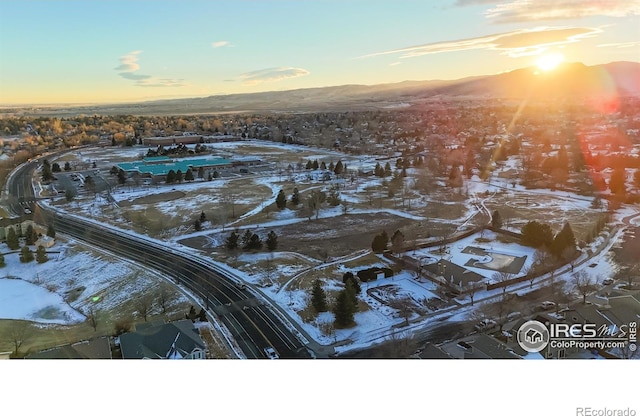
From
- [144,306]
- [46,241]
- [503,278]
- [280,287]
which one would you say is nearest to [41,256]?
[46,241]

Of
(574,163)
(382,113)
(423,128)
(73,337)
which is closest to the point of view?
(73,337)

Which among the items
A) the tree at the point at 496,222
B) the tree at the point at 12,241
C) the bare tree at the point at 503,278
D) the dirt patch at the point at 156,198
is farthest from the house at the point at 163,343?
the dirt patch at the point at 156,198

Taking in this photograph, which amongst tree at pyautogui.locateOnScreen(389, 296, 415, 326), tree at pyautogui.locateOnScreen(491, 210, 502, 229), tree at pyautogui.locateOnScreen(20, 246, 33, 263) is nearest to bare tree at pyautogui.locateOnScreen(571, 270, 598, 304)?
tree at pyautogui.locateOnScreen(389, 296, 415, 326)

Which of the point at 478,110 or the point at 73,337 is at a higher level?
the point at 478,110

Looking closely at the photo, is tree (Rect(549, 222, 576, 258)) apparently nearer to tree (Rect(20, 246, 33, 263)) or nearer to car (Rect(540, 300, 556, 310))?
car (Rect(540, 300, 556, 310))

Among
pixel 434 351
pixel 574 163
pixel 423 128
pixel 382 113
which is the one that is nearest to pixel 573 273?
pixel 434 351

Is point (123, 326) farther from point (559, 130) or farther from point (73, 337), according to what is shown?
point (559, 130)
